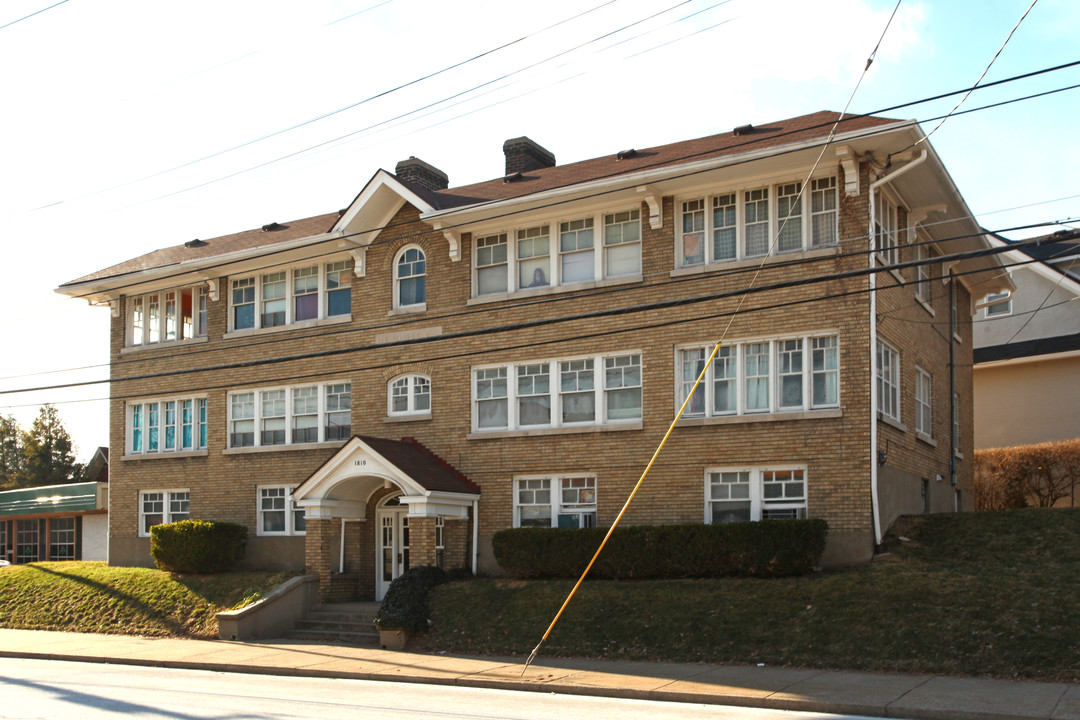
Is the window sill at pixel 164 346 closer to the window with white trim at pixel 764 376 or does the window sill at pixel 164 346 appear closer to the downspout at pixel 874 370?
the window with white trim at pixel 764 376

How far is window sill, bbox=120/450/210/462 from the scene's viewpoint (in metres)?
27.3

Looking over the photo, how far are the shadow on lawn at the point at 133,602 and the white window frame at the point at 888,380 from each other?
1521 centimetres

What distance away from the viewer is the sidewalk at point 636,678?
1195 cm

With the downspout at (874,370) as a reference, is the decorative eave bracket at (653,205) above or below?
above

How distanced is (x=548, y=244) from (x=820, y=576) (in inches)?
362

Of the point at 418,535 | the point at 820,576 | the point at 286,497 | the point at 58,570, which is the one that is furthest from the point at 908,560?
the point at 58,570

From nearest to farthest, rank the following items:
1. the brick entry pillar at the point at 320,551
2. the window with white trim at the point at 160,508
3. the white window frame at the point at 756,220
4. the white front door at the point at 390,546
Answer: the white window frame at the point at 756,220, the brick entry pillar at the point at 320,551, the white front door at the point at 390,546, the window with white trim at the point at 160,508

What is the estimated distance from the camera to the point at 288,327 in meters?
26.1

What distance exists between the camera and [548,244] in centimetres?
2283

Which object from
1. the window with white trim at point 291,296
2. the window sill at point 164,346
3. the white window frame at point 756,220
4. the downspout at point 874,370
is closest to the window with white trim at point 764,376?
the downspout at point 874,370

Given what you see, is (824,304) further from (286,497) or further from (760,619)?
(286,497)

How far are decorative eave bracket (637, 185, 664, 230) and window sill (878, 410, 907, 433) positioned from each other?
18.8 feet

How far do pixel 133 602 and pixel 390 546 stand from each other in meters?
6.05

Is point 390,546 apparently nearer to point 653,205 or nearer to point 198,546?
point 198,546
